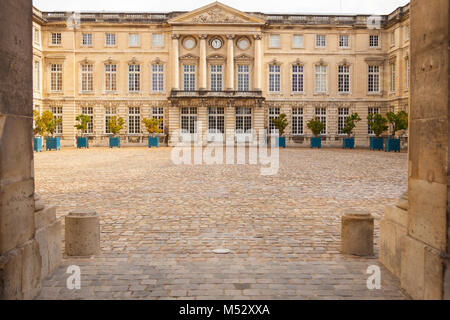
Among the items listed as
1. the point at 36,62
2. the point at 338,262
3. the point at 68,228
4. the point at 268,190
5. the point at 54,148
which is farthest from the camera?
the point at 36,62

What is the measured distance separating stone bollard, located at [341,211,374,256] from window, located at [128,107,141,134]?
4040 cm

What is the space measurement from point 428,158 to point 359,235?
1.73 metres

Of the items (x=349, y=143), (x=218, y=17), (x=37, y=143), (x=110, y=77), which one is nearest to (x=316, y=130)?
(x=349, y=143)

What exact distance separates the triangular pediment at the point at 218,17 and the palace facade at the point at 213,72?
10 centimetres

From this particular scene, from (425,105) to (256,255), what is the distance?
2.48 m

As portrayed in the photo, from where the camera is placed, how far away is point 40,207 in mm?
4316

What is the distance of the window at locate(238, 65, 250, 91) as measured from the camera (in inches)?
1718

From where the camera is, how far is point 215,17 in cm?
4247

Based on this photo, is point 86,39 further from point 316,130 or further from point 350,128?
point 350,128

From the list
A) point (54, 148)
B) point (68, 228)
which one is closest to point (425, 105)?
point (68, 228)

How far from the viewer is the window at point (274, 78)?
43938mm

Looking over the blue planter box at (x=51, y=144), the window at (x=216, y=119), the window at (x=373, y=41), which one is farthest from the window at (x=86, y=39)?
the window at (x=373, y=41)

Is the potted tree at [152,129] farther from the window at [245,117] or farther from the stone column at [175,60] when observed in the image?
the window at [245,117]
